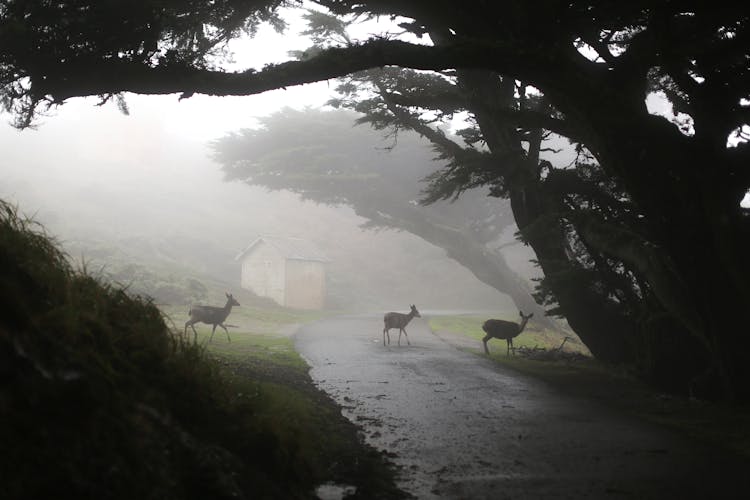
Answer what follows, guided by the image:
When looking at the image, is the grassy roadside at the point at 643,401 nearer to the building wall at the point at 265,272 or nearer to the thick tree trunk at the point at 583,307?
the thick tree trunk at the point at 583,307

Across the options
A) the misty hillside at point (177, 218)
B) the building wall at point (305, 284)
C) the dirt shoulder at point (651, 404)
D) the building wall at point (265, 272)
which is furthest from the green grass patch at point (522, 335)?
the misty hillside at point (177, 218)

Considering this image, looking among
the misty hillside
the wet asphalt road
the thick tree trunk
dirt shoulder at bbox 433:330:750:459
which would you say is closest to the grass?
the wet asphalt road

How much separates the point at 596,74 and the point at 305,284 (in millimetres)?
35091

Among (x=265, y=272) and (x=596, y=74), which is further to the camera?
(x=265, y=272)

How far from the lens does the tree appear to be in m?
6.55

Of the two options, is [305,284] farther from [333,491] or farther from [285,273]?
[333,491]

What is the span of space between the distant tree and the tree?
21498 mm

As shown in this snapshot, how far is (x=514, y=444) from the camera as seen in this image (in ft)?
20.2

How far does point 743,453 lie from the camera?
596cm

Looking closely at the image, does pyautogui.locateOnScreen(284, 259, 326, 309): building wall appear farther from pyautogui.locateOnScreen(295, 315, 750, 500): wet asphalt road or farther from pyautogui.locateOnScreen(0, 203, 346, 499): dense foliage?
pyautogui.locateOnScreen(0, 203, 346, 499): dense foliage

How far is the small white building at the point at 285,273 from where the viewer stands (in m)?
41.0

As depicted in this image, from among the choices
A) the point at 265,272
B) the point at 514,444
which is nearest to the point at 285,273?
the point at 265,272

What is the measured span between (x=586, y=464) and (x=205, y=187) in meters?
70.7

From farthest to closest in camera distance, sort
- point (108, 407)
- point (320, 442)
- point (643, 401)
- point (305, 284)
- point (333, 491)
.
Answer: point (305, 284) < point (643, 401) < point (320, 442) < point (333, 491) < point (108, 407)
